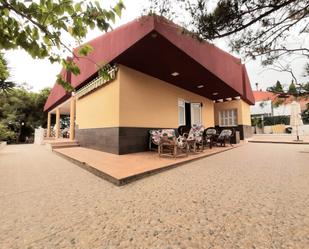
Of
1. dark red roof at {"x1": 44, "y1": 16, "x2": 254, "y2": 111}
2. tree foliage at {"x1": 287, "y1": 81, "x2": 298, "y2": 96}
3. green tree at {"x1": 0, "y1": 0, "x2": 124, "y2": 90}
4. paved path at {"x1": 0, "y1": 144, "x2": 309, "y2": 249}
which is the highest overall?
dark red roof at {"x1": 44, "y1": 16, "x2": 254, "y2": 111}

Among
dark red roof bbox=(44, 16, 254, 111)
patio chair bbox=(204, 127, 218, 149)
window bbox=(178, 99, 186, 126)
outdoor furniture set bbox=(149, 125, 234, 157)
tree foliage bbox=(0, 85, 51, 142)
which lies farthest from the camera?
tree foliage bbox=(0, 85, 51, 142)

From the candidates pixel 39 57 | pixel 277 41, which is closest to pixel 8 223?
pixel 39 57

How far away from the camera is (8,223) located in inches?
66.3

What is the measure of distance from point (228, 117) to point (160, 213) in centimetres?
1189

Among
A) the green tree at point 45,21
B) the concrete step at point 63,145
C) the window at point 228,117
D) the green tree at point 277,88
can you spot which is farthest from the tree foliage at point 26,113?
the green tree at point 277,88

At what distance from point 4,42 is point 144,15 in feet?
9.52

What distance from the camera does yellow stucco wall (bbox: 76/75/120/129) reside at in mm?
5680

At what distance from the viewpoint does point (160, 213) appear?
1.84 m

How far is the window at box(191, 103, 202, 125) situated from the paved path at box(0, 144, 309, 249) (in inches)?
242

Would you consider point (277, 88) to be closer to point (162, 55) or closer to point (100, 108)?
point (162, 55)

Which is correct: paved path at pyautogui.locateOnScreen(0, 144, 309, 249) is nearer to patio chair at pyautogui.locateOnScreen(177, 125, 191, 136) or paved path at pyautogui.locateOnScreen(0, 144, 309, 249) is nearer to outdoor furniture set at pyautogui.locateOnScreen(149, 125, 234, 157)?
outdoor furniture set at pyautogui.locateOnScreen(149, 125, 234, 157)

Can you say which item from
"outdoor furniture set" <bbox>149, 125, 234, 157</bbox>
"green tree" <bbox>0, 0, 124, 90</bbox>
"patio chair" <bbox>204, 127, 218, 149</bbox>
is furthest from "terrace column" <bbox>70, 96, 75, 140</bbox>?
"green tree" <bbox>0, 0, 124, 90</bbox>

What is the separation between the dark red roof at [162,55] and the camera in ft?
13.3

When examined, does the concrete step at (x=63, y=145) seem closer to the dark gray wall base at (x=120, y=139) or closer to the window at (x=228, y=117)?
the dark gray wall base at (x=120, y=139)
